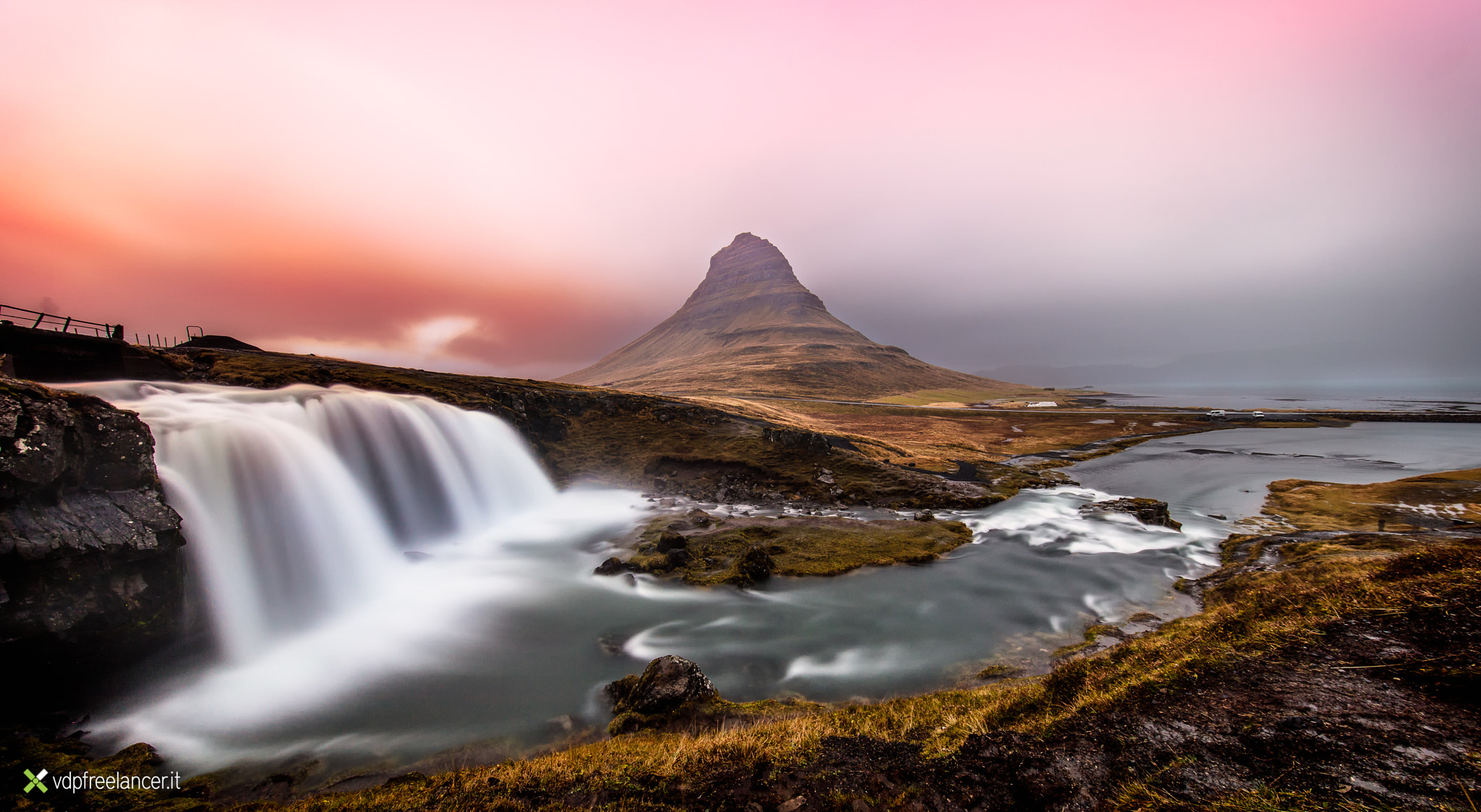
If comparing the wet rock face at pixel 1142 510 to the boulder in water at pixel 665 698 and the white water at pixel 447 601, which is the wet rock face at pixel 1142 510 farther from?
the boulder in water at pixel 665 698

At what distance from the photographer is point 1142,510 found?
2902cm

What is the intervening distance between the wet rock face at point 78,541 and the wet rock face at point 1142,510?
43557 mm

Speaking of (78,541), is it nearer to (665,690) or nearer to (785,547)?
(665,690)

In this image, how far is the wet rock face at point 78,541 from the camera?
1184 cm

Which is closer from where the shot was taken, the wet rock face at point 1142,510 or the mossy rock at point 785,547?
the mossy rock at point 785,547

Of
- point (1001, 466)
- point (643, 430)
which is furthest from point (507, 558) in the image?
point (1001, 466)

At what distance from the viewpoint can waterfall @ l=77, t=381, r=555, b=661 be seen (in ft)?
55.2

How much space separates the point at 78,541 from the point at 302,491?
28.5 ft

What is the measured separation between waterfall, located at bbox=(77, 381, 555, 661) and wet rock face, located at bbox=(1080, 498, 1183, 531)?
131 feet

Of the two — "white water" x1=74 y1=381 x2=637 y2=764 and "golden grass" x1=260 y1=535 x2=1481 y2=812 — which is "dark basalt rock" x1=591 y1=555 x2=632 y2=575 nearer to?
"white water" x1=74 y1=381 x2=637 y2=764

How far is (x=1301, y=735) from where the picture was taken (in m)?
6.30

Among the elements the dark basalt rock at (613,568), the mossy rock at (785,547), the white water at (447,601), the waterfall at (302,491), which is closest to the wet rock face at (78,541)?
the white water at (447,601)

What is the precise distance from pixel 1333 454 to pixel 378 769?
317ft

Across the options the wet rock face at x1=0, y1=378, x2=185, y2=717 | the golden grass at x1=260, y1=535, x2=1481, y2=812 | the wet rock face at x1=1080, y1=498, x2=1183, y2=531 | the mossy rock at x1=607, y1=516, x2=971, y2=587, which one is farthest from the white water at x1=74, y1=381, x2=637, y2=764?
the wet rock face at x1=1080, y1=498, x2=1183, y2=531
